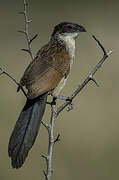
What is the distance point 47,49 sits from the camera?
4332 mm

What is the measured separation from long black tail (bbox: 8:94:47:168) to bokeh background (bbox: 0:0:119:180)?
1.70 feet

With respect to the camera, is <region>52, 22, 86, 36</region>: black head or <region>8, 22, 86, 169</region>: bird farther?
<region>52, 22, 86, 36</region>: black head

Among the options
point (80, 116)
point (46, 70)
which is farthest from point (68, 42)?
point (80, 116)

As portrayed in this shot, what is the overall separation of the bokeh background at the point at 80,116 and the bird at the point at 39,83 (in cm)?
42

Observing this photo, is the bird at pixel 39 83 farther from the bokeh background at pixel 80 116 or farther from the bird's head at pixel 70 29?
the bokeh background at pixel 80 116

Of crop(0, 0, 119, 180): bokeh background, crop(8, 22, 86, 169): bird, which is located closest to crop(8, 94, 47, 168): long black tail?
crop(8, 22, 86, 169): bird

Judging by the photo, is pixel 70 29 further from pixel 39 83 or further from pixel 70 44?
pixel 39 83

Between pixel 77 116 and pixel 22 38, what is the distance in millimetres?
4461

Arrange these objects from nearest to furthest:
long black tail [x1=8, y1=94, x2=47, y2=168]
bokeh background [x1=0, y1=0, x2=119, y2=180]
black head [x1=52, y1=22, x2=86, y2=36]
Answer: long black tail [x1=8, y1=94, x2=47, y2=168]
black head [x1=52, y1=22, x2=86, y2=36]
bokeh background [x1=0, y1=0, x2=119, y2=180]

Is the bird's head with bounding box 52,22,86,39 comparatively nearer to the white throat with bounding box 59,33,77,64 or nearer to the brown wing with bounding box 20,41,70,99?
the white throat with bounding box 59,33,77,64

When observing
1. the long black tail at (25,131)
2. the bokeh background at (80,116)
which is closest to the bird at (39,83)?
the long black tail at (25,131)

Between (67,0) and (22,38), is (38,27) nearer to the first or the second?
(22,38)

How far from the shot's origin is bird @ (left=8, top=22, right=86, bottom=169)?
11.2ft

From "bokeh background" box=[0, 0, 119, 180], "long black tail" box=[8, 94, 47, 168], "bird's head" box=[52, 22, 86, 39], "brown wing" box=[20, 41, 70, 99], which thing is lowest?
"bokeh background" box=[0, 0, 119, 180]
